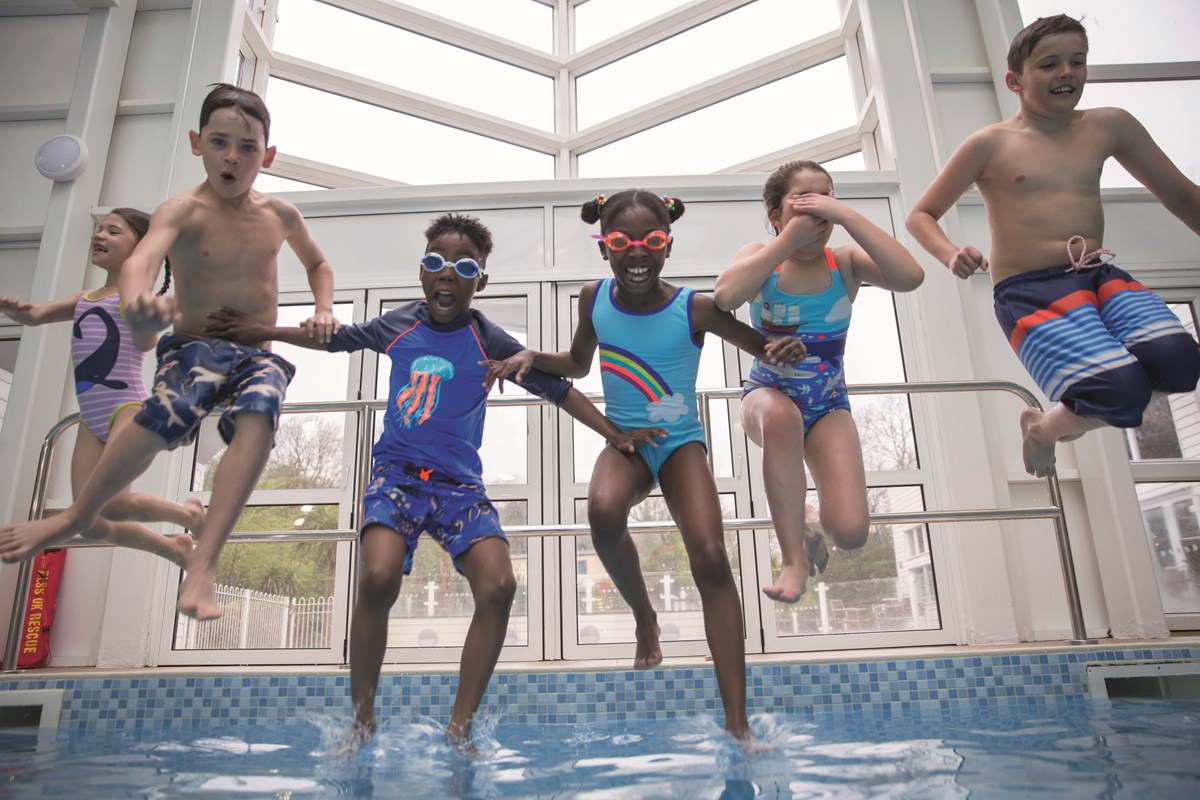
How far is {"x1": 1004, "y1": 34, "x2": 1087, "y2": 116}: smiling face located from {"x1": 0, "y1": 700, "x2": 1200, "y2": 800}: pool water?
1612 millimetres

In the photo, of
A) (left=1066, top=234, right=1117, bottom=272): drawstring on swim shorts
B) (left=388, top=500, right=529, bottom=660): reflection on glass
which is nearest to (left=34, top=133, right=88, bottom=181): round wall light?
(left=388, top=500, right=529, bottom=660): reflection on glass

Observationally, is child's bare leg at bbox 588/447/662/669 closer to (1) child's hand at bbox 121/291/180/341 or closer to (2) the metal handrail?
(2) the metal handrail

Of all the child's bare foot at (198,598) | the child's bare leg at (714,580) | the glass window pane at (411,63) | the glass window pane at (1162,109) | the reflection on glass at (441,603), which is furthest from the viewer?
the glass window pane at (411,63)

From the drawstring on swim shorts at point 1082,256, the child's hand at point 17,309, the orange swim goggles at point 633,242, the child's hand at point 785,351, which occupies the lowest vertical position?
the child's hand at point 785,351

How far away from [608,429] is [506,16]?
4.56 meters

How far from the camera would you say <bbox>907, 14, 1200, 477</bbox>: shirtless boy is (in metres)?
1.98

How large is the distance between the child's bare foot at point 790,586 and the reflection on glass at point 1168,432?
2805mm

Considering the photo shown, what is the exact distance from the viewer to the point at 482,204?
4.37 m

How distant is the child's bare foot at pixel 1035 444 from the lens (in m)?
2.31

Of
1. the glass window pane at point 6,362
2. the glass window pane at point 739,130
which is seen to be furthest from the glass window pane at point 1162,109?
the glass window pane at point 6,362

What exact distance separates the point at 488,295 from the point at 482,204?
1.72 feet

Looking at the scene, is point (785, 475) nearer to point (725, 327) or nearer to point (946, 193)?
point (725, 327)

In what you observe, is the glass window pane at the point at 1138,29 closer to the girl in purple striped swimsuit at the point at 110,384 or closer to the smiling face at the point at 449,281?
the smiling face at the point at 449,281

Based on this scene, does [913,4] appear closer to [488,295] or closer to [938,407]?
[938,407]
